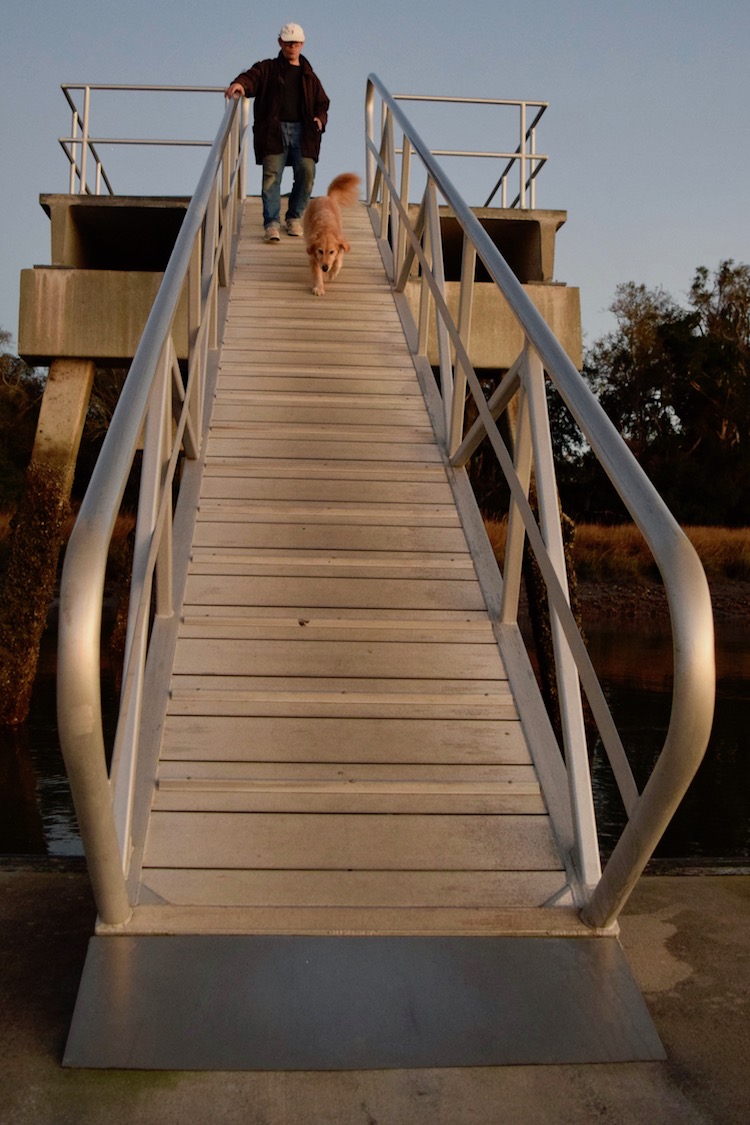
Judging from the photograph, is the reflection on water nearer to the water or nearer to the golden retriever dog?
the water

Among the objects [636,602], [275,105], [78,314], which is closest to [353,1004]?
[275,105]

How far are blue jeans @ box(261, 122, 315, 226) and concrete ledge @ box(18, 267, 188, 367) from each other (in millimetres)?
1256

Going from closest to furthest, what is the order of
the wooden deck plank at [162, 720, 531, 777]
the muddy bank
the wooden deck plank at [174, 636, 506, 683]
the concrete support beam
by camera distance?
the wooden deck plank at [162, 720, 531, 777] < the wooden deck plank at [174, 636, 506, 683] < the concrete support beam < the muddy bank

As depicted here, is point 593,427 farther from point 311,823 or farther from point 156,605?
point 156,605

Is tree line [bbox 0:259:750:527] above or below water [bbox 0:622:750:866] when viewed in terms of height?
above

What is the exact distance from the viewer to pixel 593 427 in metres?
2.66

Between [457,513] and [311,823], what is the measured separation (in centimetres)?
202

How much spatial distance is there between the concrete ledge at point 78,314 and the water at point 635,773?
121 inches

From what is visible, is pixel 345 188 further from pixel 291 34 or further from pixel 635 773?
pixel 635 773

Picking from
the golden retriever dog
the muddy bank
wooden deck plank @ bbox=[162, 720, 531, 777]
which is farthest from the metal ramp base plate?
the muddy bank

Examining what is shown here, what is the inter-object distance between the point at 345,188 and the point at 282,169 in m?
1.01

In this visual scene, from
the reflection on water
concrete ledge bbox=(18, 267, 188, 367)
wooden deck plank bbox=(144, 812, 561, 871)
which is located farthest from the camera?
concrete ledge bbox=(18, 267, 188, 367)

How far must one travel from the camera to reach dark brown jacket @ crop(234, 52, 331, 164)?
8.50 metres

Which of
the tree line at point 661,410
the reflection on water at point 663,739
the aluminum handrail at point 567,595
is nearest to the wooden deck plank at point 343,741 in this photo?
the aluminum handrail at point 567,595
